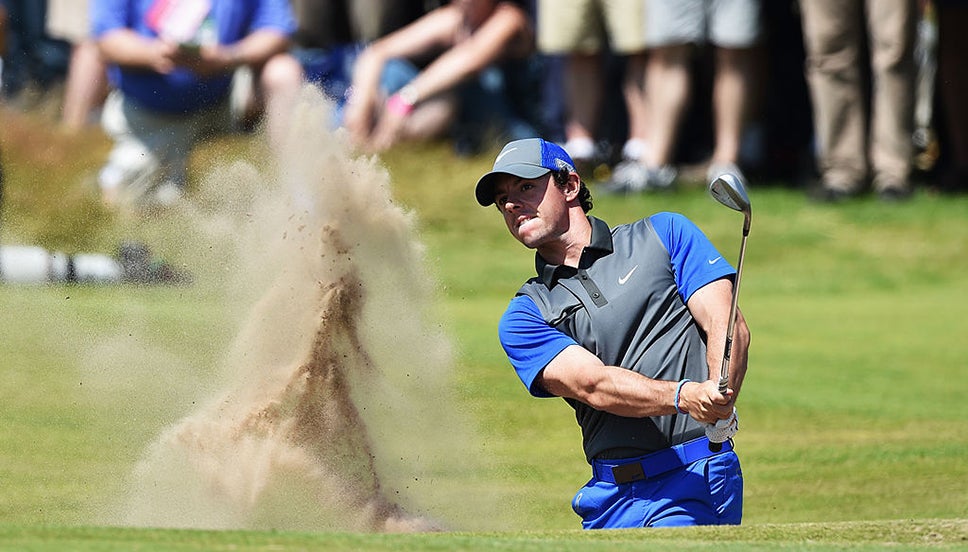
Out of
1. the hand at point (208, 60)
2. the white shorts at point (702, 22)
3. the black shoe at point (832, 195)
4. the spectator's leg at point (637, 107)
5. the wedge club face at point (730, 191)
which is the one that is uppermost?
the wedge club face at point (730, 191)

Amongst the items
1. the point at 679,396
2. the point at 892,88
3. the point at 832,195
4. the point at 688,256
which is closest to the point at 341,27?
the point at 832,195

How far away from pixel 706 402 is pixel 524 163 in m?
1.05

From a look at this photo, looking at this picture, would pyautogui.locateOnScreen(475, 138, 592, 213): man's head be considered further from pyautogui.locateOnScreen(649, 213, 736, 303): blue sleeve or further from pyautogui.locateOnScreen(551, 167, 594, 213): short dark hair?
pyautogui.locateOnScreen(649, 213, 736, 303): blue sleeve

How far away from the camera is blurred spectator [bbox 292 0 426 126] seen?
14492 millimetres

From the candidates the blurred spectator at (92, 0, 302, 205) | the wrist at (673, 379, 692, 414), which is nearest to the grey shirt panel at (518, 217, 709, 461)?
the wrist at (673, 379, 692, 414)

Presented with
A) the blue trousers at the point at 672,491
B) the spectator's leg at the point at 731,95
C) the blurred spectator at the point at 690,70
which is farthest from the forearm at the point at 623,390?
the spectator's leg at the point at 731,95

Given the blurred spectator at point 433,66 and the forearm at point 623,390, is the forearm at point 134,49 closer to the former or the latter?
the blurred spectator at point 433,66

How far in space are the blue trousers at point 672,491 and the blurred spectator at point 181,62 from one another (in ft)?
23.2

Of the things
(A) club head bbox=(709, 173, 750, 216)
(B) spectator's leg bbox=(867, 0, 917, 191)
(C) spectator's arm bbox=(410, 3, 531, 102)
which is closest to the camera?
(A) club head bbox=(709, 173, 750, 216)

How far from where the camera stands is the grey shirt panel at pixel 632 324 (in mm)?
5719

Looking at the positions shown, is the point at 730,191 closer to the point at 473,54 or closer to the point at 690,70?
the point at 690,70

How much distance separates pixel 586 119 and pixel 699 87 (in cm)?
119

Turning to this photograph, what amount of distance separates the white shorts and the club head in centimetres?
770

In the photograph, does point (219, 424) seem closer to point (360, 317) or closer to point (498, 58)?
point (360, 317)
